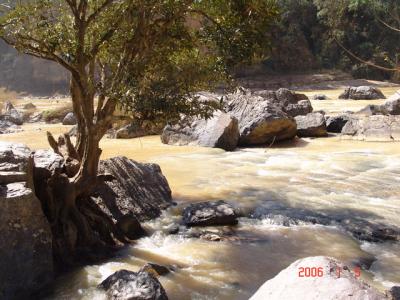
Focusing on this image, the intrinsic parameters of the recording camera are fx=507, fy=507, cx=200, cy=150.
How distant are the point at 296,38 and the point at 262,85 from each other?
7.29 m

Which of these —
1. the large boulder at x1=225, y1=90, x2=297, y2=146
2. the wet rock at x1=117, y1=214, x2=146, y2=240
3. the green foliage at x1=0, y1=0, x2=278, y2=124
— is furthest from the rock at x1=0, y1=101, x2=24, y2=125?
the wet rock at x1=117, y1=214, x2=146, y2=240

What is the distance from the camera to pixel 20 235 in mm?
5461

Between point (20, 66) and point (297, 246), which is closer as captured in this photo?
point (297, 246)

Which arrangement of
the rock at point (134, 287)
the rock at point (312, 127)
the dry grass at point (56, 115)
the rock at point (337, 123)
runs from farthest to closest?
1. the dry grass at point (56, 115)
2. the rock at point (337, 123)
3. the rock at point (312, 127)
4. the rock at point (134, 287)

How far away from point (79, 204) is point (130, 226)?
91 centimetres

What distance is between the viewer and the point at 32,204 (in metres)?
5.64

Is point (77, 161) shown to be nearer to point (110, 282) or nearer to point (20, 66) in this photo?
point (110, 282)

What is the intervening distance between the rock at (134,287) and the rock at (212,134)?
31.2 feet

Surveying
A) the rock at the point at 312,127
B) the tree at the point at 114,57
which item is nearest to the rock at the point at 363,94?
the rock at the point at 312,127

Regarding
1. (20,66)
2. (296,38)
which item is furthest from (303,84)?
(20,66)

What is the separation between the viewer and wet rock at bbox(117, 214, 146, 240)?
755cm

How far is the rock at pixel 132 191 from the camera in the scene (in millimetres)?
7906

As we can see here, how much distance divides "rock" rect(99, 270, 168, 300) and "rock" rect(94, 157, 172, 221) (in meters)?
2.26
